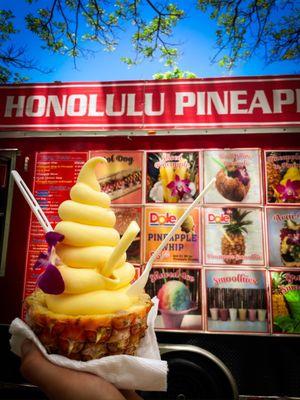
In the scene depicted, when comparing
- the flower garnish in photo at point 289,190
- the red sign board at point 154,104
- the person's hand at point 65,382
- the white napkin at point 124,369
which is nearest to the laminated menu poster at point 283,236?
the flower garnish in photo at point 289,190

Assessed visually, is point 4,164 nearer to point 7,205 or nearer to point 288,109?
point 7,205

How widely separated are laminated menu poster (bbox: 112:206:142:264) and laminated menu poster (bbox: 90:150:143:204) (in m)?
0.08

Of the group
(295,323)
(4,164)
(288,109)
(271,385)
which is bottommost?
(271,385)

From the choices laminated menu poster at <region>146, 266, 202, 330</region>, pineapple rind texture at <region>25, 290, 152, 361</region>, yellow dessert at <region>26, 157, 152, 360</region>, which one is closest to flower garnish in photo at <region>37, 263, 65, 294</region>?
yellow dessert at <region>26, 157, 152, 360</region>

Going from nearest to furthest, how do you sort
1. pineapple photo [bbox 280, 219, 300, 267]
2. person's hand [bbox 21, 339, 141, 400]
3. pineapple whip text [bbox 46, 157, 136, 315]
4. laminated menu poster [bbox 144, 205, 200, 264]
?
person's hand [bbox 21, 339, 141, 400] < pineapple whip text [bbox 46, 157, 136, 315] < pineapple photo [bbox 280, 219, 300, 267] < laminated menu poster [bbox 144, 205, 200, 264]

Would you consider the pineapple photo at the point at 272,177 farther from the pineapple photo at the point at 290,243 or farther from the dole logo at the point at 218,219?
the dole logo at the point at 218,219

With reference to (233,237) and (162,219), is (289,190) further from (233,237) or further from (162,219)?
(162,219)

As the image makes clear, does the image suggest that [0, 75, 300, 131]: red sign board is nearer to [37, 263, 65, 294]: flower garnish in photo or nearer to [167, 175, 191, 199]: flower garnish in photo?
[167, 175, 191, 199]: flower garnish in photo

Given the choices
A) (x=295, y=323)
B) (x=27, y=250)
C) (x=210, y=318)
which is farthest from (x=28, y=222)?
(x=295, y=323)

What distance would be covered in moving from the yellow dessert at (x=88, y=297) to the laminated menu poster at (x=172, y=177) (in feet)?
5.19

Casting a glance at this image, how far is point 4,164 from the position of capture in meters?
3.41

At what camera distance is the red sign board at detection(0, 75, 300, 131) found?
323cm

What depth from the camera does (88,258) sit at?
146cm

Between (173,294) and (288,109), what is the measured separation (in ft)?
7.29
